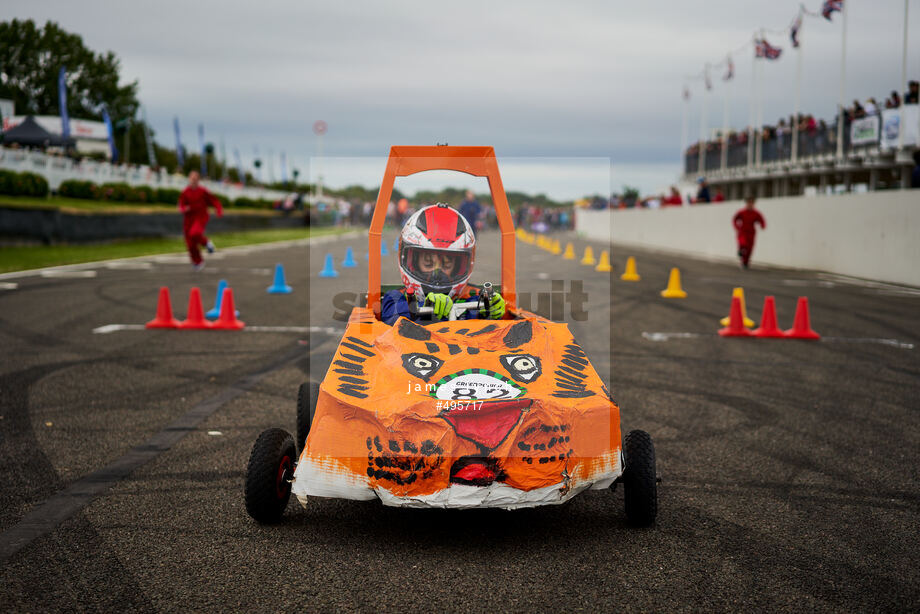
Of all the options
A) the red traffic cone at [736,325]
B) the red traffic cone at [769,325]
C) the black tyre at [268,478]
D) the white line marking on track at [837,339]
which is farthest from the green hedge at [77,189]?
the black tyre at [268,478]

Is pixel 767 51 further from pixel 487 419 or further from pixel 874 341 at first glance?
pixel 487 419

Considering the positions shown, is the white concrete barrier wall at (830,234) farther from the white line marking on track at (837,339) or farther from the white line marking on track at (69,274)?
the white line marking on track at (69,274)

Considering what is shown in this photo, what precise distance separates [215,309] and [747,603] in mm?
10587

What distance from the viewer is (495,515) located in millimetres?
4797

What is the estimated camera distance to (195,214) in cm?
2181

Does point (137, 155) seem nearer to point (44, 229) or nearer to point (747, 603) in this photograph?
point (44, 229)

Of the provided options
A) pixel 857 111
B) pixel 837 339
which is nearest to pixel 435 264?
pixel 837 339

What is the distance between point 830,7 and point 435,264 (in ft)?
98.3

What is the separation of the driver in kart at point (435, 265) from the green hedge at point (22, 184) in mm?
24598

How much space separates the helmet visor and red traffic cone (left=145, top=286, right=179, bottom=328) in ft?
23.1

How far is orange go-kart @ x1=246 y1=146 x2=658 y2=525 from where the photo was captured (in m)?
4.06

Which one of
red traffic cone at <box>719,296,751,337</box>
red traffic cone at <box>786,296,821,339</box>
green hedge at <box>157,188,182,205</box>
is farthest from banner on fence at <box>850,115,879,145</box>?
green hedge at <box>157,188,182,205</box>

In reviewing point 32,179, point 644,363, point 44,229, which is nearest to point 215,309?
point 644,363

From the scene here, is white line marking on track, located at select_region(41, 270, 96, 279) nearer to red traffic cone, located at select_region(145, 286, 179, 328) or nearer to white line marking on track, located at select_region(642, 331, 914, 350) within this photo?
red traffic cone, located at select_region(145, 286, 179, 328)
